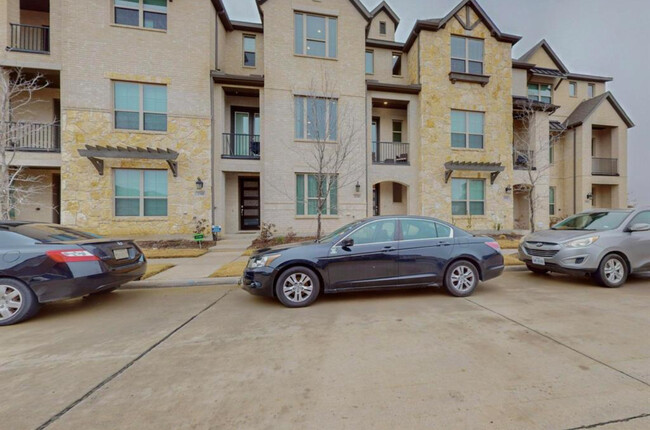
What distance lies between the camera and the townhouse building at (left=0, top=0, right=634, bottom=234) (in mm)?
10602

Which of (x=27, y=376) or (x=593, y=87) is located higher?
(x=593, y=87)

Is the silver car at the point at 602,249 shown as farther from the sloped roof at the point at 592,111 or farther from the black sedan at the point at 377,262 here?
the sloped roof at the point at 592,111

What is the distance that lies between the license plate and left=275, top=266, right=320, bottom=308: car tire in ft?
9.27

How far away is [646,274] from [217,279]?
34.7 feet

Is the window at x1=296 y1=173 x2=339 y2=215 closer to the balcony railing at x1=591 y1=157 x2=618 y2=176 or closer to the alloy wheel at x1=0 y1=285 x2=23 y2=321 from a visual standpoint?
the alloy wheel at x1=0 y1=285 x2=23 y2=321

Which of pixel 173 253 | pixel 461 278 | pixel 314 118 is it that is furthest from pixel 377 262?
pixel 314 118

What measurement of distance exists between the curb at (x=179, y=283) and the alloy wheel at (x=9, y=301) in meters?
1.82

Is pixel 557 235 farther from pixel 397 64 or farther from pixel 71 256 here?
pixel 397 64

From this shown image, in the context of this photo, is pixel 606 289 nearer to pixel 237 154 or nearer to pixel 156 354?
pixel 156 354

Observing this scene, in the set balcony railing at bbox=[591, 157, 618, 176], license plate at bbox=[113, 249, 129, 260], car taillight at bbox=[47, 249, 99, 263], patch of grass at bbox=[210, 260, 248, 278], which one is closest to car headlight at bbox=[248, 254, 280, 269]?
patch of grass at bbox=[210, 260, 248, 278]

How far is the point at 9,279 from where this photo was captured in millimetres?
A: 4059

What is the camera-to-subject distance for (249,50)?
13.8 meters

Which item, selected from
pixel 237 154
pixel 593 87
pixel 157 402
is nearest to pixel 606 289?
pixel 157 402

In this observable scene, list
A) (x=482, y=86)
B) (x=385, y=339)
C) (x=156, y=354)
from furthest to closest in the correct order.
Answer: (x=482, y=86) → (x=385, y=339) → (x=156, y=354)
